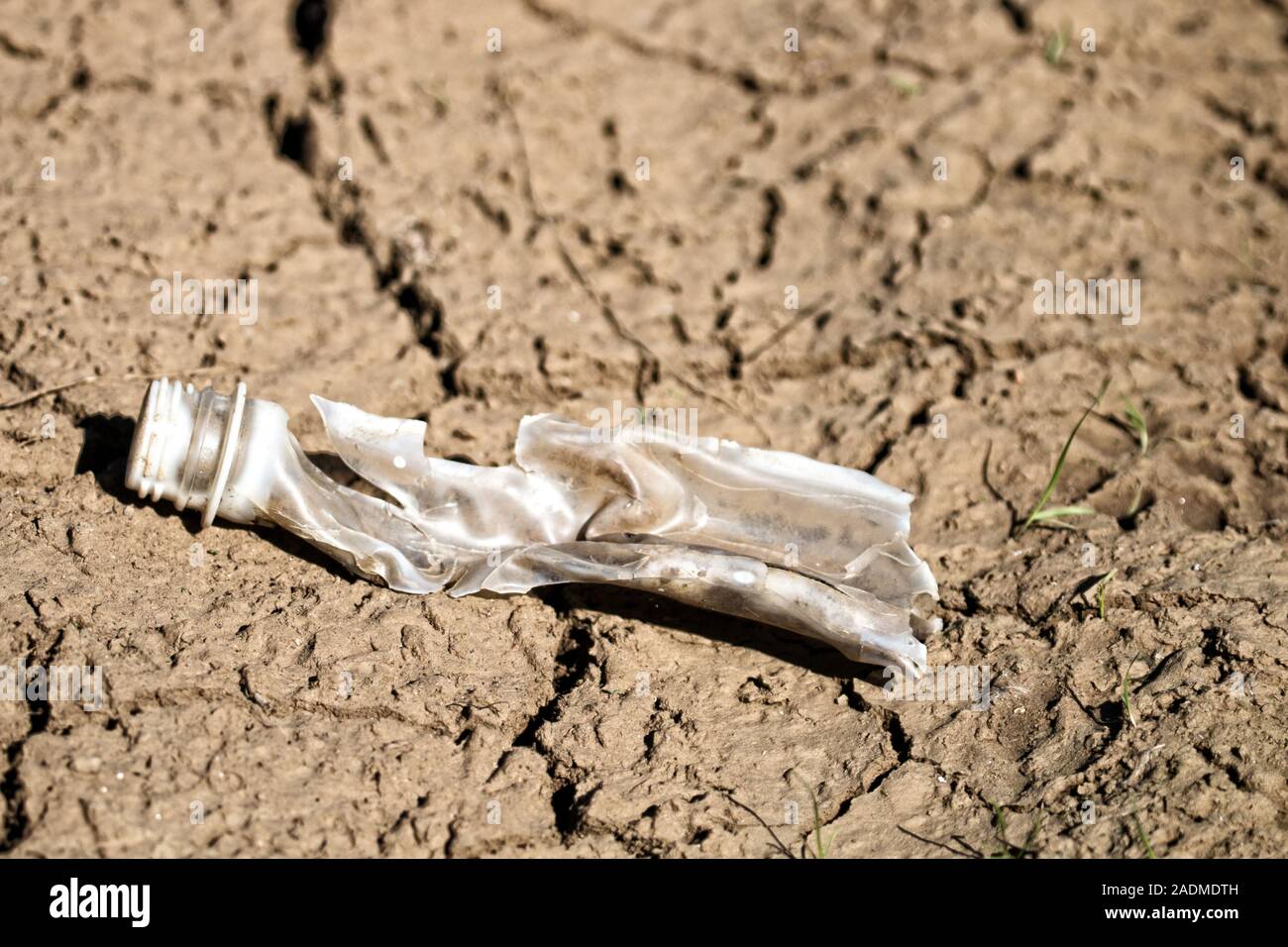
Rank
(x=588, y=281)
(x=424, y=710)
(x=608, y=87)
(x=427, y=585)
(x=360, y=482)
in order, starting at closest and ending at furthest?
(x=424, y=710), (x=427, y=585), (x=360, y=482), (x=588, y=281), (x=608, y=87)

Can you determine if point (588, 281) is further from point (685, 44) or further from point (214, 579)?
point (214, 579)

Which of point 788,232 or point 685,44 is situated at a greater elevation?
point 685,44

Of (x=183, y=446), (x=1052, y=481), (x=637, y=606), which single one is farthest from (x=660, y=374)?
(x=183, y=446)

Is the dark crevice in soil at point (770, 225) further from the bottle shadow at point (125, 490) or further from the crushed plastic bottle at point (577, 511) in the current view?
the bottle shadow at point (125, 490)

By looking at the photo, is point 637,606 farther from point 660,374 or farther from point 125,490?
point 125,490

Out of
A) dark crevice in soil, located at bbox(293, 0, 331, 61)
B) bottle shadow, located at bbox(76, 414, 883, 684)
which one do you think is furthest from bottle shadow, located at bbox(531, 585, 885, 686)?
dark crevice in soil, located at bbox(293, 0, 331, 61)

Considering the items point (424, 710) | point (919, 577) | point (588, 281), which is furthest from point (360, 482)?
point (919, 577)
